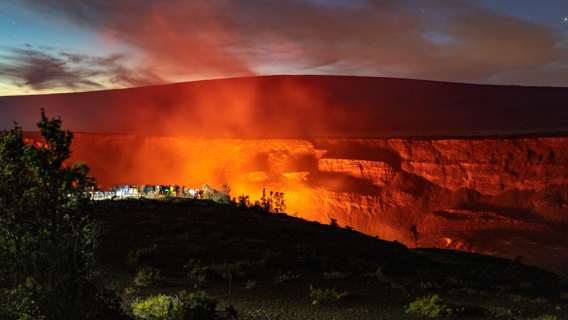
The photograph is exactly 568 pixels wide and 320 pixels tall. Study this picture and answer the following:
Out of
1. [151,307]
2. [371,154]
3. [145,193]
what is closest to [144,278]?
[151,307]

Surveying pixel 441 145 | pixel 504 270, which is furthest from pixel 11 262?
pixel 441 145

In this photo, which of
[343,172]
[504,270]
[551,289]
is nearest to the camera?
[551,289]

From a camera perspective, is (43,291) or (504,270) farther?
(504,270)

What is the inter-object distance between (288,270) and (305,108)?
4249 centimetres

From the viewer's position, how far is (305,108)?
173 ft

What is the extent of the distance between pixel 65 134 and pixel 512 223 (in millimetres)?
28138

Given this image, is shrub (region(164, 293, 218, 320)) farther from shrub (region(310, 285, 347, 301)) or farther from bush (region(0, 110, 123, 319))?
shrub (region(310, 285, 347, 301))

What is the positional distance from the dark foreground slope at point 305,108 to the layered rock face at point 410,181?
4.42m

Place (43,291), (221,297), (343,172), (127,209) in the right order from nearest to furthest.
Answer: (43,291) < (221,297) < (127,209) < (343,172)

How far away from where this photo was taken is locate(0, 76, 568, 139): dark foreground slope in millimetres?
44625

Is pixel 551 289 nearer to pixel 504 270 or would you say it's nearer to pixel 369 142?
pixel 504 270

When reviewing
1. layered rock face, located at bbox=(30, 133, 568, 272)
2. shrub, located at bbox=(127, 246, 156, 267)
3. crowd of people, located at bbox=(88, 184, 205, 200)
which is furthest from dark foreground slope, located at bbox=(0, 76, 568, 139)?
shrub, located at bbox=(127, 246, 156, 267)

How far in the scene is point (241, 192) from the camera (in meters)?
35.0

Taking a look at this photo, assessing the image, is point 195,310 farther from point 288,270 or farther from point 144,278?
point 288,270
